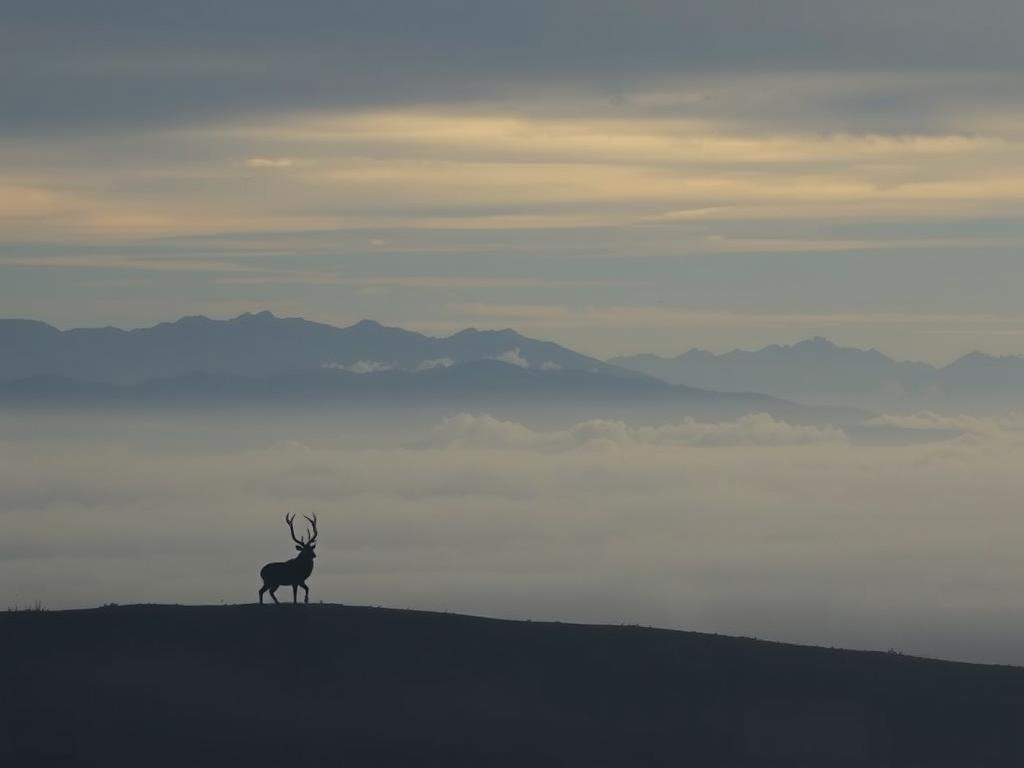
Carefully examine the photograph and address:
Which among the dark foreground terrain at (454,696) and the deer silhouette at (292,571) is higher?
the deer silhouette at (292,571)

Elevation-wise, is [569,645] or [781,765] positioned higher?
[569,645]

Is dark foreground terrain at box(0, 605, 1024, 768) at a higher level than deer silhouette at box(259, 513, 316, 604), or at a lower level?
lower

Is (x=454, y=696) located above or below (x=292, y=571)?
below

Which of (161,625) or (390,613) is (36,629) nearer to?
(161,625)

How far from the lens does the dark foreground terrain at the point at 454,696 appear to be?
106ft

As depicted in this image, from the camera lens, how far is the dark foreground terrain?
3241 centimetres

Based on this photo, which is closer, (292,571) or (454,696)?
(454,696)

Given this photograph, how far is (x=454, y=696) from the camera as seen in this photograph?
35500mm

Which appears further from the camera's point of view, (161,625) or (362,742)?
(161,625)

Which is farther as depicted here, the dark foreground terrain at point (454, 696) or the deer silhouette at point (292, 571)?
the deer silhouette at point (292, 571)

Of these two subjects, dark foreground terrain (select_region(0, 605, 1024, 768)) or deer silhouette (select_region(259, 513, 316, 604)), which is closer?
dark foreground terrain (select_region(0, 605, 1024, 768))

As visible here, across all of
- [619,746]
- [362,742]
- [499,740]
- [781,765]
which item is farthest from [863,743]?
[362,742]

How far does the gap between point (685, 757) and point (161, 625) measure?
1251 cm

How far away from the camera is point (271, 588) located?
39.4 meters
